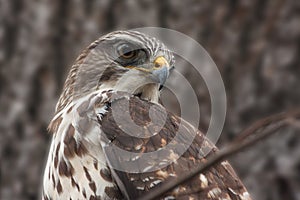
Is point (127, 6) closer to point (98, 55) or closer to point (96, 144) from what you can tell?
point (98, 55)

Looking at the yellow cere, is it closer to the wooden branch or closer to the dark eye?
the dark eye

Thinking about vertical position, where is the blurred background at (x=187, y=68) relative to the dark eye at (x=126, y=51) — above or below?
below

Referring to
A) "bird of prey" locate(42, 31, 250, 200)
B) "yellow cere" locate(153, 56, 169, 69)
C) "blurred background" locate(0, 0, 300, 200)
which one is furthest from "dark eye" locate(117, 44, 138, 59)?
"blurred background" locate(0, 0, 300, 200)

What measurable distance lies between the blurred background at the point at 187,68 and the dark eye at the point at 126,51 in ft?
5.99

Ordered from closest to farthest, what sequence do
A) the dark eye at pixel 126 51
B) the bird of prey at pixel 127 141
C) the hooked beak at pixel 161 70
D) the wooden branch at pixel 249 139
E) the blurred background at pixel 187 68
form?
the wooden branch at pixel 249 139, the bird of prey at pixel 127 141, the hooked beak at pixel 161 70, the dark eye at pixel 126 51, the blurred background at pixel 187 68

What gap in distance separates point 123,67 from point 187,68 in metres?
2.07

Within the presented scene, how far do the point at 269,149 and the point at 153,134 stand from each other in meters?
2.52

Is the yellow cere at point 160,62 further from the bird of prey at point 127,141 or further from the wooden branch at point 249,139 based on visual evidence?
the wooden branch at point 249,139

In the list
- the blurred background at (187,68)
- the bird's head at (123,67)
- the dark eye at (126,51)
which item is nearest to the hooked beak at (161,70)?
the bird's head at (123,67)

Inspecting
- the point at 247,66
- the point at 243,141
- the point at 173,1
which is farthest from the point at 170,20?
the point at 243,141

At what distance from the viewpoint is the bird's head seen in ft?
13.7

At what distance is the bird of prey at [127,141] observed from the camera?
3.66m

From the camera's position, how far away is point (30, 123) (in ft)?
20.8

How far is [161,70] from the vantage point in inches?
163
